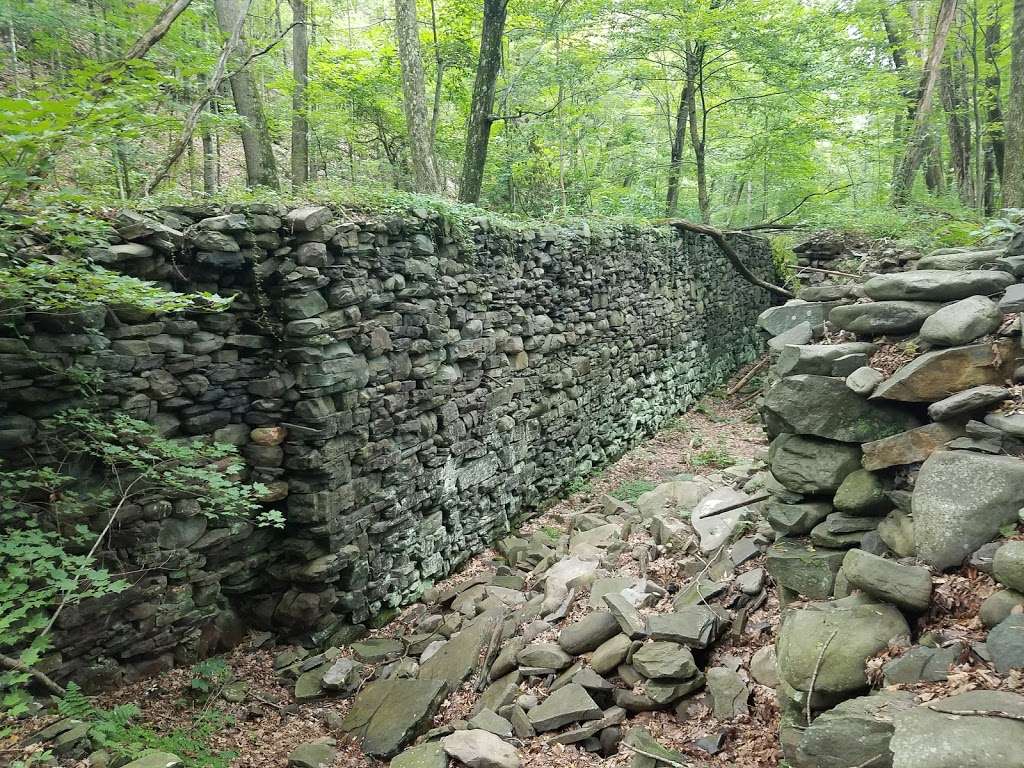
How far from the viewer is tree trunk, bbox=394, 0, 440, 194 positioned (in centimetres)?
833

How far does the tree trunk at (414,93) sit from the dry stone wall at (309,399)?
89.2 inches

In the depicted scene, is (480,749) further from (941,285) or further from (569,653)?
(941,285)

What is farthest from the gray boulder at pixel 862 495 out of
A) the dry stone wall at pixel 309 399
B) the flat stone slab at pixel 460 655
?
the dry stone wall at pixel 309 399

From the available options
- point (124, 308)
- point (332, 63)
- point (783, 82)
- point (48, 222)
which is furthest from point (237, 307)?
point (783, 82)

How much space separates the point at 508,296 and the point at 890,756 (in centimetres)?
551

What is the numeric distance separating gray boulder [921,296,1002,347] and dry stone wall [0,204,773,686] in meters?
3.73

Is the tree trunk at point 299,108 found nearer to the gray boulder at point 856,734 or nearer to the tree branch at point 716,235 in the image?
the tree branch at point 716,235

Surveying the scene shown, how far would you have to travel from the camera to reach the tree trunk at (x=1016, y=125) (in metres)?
7.42

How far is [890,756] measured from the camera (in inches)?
76.1

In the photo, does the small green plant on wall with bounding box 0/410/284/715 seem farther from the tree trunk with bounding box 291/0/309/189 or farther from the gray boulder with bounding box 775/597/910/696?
the tree trunk with bounding box 291/0/309/189

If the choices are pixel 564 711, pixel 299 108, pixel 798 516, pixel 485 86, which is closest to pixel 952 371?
pixel 798 516

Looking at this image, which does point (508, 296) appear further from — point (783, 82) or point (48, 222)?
point (783, 82)

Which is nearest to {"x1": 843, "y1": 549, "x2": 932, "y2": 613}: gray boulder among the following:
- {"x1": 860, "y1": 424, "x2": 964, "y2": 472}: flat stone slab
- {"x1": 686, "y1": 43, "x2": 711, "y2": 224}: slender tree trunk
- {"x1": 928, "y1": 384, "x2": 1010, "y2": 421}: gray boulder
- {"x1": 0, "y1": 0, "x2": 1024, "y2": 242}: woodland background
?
{"x1": 860, "y1": 424, "x2": 964, "y2": 472}: flat stone slab

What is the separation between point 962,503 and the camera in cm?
247
